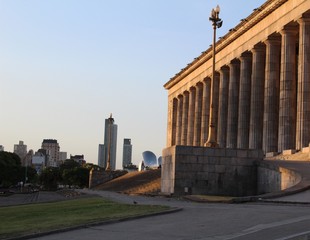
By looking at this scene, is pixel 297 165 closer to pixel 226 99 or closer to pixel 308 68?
pixel 308 68

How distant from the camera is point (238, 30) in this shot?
65.4 meters

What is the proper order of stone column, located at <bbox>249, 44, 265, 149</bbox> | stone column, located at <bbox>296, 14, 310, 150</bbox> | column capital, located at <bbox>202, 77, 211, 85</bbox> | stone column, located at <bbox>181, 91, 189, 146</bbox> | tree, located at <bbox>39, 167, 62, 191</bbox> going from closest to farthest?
1. stone column, located at <bbox>296, 14, 310, 150</bbox>
2. stone column, located at <bbox>249, 44, 265, 149</bbox>
3. column capital, located at <bbox>202, 77, 211, 85</bbox>
4. stone column, located at <bbox>181, 91, 189, 146</bbox>
5. tree, located at <bbox>39, 167, 62, 191</bbox>

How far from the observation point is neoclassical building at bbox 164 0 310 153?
164 ft

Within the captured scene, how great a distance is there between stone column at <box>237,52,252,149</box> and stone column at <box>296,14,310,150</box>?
47.9ft

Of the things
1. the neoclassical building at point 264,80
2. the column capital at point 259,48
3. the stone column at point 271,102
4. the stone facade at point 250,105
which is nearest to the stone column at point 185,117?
the stone facade at point 250,105

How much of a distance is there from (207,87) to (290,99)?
29.9 meters

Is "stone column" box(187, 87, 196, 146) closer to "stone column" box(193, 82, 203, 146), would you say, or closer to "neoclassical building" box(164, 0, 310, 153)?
"stone column" box(193, 82, 203, 146)

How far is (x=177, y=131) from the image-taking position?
331 ft

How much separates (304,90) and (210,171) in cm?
1936

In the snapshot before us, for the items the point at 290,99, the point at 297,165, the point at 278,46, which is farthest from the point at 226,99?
the point at 297,165

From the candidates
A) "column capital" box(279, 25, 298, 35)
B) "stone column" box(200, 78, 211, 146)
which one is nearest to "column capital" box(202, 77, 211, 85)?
"stone column" box(200, 78, 211, 146)

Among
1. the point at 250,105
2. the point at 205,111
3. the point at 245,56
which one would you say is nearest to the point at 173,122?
the point at 205,111

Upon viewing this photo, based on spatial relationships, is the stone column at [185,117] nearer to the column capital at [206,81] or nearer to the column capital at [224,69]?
the column capital at [206,81]

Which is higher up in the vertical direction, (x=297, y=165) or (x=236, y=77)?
(x=236, y=77)
